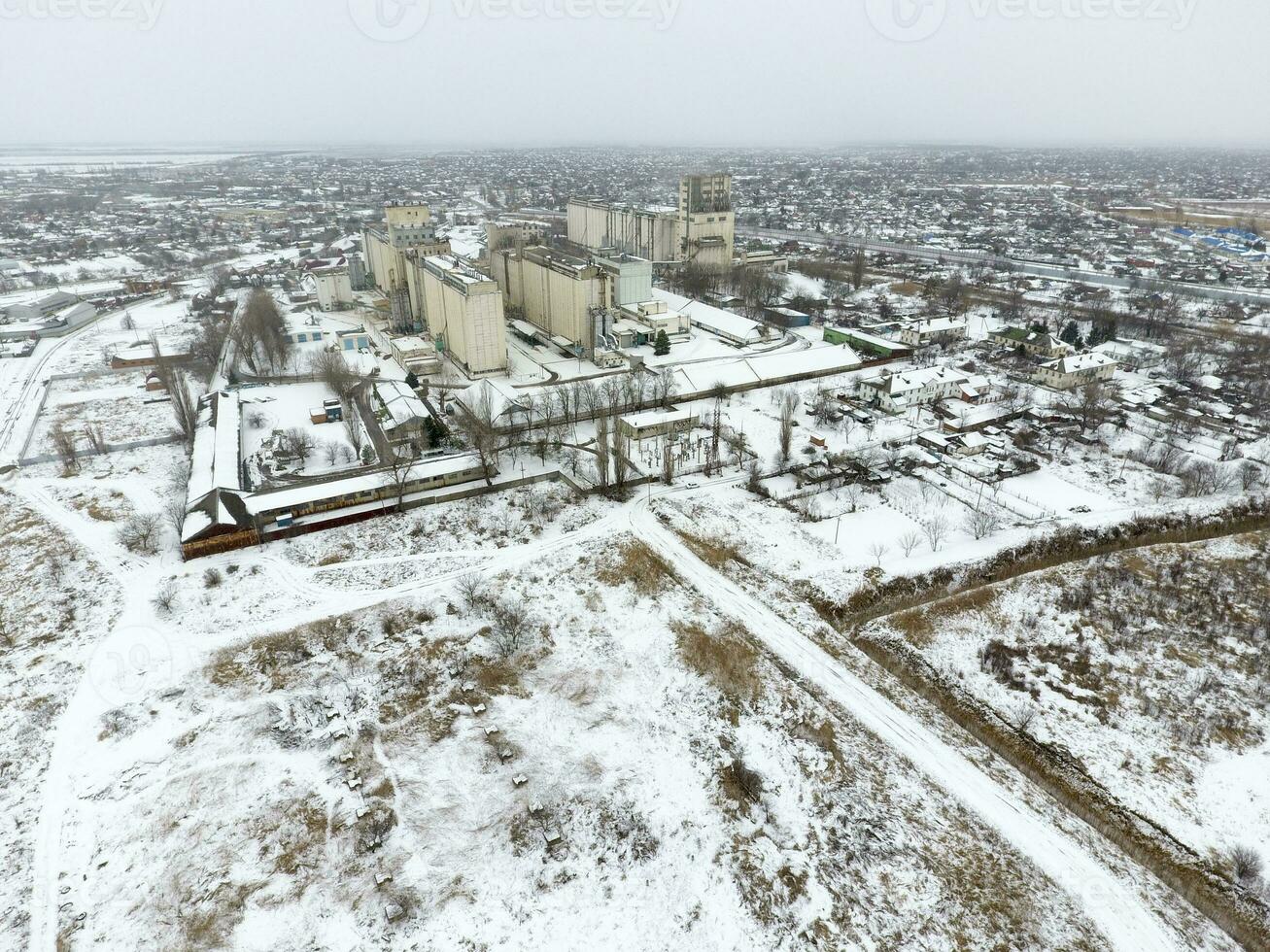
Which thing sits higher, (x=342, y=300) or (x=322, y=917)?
(x=342, y=300)

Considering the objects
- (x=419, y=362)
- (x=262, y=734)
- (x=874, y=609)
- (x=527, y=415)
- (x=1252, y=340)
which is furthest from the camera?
(x=1252, y=340)

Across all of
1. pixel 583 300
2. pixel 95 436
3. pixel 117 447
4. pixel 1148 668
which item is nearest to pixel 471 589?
pixel 1148 668

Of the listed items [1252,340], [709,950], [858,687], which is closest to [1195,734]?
[858,687]

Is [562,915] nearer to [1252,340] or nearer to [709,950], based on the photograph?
[709,950]

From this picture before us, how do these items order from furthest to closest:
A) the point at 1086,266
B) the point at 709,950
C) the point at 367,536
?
the point at 1086,266, the point at 367,536, the point at 709,950

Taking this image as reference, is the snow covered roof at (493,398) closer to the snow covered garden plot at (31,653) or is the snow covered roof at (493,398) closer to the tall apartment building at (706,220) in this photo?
the snow covered garden plot at (31,653)

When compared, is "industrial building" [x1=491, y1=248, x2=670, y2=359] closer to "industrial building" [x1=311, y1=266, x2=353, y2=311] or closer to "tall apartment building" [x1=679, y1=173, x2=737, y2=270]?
"industrial building" [x1=311, y1=266, x2=353, y2=311]

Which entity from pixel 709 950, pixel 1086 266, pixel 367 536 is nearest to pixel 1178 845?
pixel 709 950

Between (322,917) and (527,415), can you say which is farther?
(527,415)
